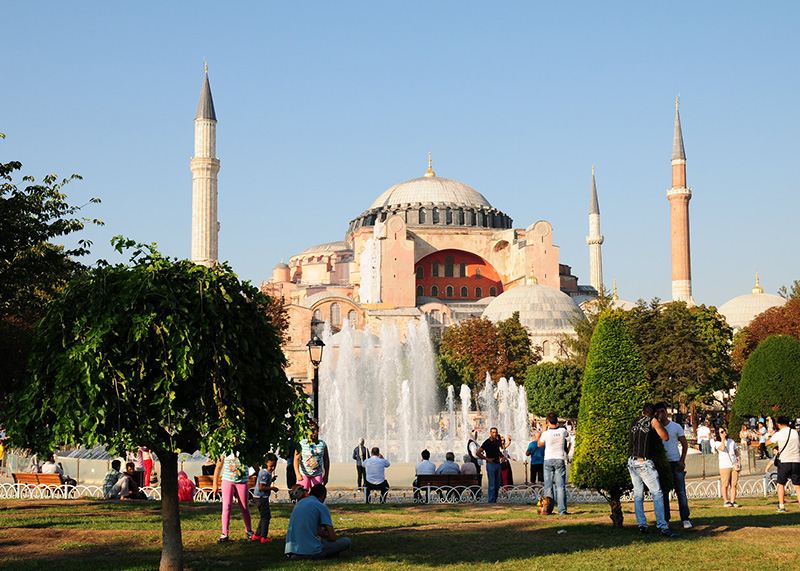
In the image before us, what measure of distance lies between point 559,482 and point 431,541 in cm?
210

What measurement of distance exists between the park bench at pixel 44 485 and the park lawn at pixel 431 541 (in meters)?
2.31

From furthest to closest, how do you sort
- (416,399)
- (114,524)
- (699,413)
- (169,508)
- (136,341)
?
(699,413)
(416,399)
(114,524)
(169,508)
(136,341)

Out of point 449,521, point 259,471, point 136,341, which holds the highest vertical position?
point 136,341

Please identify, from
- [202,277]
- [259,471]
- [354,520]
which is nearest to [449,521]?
[354,520]

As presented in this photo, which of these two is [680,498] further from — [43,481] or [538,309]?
[538,309]

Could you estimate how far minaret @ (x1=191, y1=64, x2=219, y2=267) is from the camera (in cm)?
4272

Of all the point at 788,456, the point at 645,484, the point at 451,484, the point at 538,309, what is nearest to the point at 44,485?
the point at 451,484

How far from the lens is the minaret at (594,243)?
207 feet

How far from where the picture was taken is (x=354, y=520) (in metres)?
8.95

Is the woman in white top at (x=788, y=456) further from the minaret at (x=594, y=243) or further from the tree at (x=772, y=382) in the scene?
the minaret at (x=594, y=243)

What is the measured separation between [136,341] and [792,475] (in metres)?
6.95

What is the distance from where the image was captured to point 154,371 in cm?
625

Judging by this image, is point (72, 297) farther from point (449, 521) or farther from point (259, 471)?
point (449, 521)

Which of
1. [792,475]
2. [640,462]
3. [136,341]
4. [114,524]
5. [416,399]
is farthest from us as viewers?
[416,399]
